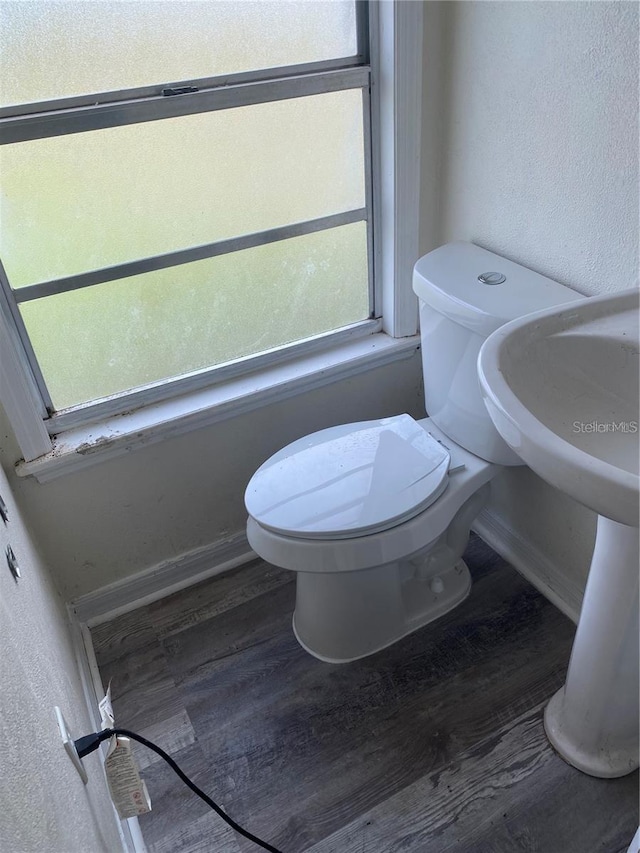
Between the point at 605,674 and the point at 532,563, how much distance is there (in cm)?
52

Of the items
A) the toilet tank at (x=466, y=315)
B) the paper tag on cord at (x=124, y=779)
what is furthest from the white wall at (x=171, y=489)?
the paper tag on cord at (x=124, y=779)

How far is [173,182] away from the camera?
1401mm

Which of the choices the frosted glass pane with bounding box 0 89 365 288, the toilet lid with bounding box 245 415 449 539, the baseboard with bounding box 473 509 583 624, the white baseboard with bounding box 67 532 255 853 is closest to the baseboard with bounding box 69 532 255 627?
the white baseboard with bounding box 67 532 255 853

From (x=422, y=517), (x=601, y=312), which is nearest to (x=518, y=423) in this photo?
(x=601, y=312)

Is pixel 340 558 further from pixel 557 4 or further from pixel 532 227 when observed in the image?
pixel 557 4

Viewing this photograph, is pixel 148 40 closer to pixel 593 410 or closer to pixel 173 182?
pixel 173 182

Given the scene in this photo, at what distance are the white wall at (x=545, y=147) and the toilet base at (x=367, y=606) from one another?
0.29 meters

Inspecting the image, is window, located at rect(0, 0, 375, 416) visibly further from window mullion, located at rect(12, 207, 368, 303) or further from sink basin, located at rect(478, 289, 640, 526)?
sink basin, located at rect(478, 289, 640, 526)

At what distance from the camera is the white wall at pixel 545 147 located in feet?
3.68

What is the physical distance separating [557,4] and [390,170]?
0.49 meters

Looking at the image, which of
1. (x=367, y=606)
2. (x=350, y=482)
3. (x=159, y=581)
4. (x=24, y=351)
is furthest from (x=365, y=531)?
(x=24, y=351)

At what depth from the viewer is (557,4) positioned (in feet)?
3.79

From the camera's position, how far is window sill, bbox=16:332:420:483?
4.76 feet

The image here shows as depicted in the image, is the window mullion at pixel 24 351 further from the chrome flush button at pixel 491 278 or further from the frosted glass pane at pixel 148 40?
the chrome flush button at pixel 491 278
